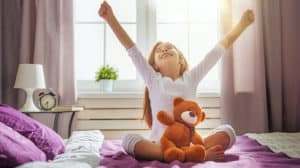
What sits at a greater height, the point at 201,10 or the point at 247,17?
the point at 201,10

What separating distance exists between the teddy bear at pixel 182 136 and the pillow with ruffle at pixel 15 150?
0.42 meters

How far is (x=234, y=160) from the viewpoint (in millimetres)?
1387

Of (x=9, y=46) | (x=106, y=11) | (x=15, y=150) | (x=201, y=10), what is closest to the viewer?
(x=15, y=150)

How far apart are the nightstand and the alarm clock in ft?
0.15

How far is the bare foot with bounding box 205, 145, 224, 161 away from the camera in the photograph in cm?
140

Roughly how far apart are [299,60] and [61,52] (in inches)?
62.7

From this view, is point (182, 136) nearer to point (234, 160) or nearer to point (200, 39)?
point (234, 160)

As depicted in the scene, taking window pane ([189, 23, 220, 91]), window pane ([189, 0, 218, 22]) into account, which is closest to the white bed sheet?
window pane ([189, 23, 220, 91])

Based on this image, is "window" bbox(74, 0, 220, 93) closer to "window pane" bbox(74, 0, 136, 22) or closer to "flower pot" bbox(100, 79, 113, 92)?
"window pane" bbox(74, 0, 136, 22)

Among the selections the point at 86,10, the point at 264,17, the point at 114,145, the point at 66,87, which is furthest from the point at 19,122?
the point at 264,17

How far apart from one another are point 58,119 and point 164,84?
3.28 ft

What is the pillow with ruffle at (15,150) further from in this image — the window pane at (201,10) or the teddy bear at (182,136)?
the window pane at (201,10)

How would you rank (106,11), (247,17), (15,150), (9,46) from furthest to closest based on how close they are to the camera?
(9,46)
(247,17)
(106,11)
(15,150)

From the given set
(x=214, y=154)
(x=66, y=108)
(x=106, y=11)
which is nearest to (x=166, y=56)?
(x=106, y=11)
